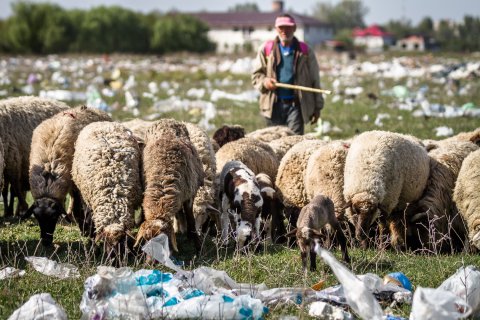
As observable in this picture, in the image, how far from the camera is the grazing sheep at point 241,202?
27.7ft

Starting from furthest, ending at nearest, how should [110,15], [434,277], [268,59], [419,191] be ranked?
[110,15]
[268,59]
[419,191]
[434,277]

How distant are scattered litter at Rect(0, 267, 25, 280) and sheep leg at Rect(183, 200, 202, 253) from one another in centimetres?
218

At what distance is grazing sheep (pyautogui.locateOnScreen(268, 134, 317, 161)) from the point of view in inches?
423

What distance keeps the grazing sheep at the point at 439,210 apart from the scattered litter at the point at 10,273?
14.4ft

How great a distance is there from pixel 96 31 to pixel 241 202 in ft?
217

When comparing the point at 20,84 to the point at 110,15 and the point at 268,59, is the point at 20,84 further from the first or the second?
the point at 110,15

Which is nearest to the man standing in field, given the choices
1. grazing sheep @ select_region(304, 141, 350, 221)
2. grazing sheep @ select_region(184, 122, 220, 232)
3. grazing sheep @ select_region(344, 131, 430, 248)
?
grazing sheep @ select_region(184, 122, 220, 232)

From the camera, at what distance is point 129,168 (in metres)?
8.23

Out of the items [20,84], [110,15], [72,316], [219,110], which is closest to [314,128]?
[219,110]

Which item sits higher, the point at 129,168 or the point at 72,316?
the point at 129,168

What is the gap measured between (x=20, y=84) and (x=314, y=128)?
50.3ft

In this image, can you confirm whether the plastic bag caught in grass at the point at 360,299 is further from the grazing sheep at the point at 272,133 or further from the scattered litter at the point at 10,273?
the grazing sheep at the point at 272,133

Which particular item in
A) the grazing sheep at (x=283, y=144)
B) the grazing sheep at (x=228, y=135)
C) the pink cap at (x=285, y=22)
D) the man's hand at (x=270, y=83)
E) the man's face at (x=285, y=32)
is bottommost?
the grazing sheep at (x=283, y=144)

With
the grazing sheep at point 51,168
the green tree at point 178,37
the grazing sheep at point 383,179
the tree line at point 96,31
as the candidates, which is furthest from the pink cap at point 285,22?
the green tree at point 178,37
